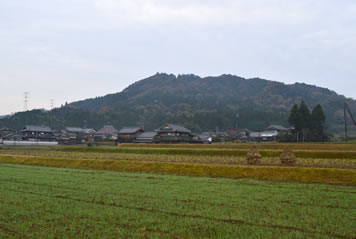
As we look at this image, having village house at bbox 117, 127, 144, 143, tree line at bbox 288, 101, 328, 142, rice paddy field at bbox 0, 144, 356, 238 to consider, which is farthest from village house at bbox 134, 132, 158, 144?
rice paddy field at bbox 0, 144, 356, 238

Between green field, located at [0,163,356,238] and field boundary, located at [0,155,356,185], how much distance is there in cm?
411

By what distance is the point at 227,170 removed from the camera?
24.7 metres

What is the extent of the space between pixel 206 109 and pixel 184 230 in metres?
152

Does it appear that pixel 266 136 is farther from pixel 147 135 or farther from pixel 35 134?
pixel 35 134

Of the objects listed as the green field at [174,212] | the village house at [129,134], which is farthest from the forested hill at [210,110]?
the green field at [174,212]

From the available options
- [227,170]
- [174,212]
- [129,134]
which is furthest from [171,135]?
[174,212]

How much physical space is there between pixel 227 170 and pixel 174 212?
1403 centimetres

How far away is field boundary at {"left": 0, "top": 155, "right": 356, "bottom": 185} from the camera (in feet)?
68.6

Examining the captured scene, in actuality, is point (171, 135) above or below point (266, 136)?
above

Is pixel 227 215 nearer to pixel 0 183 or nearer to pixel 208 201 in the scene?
pixel 208 201

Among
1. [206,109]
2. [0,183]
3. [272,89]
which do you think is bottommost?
[0,183]

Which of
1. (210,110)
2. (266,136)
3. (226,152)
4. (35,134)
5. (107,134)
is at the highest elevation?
(210,110)

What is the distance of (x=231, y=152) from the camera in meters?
39.7

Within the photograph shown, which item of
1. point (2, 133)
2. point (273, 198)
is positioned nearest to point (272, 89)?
point (2, 133)
